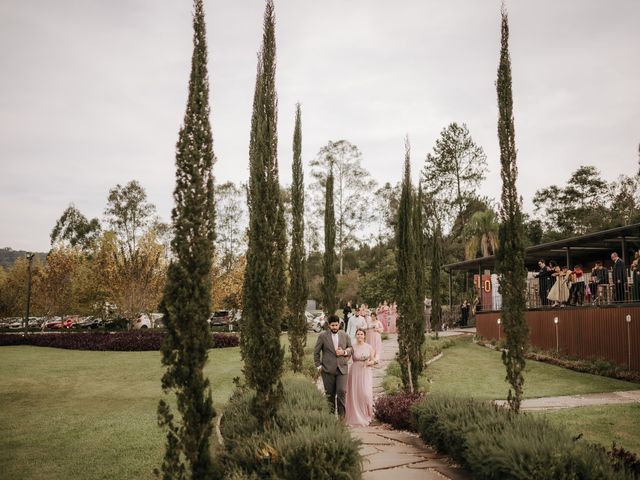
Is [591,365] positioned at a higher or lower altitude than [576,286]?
lower

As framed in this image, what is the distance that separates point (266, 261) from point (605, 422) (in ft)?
24.8

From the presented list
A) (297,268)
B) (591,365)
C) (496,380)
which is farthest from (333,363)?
(591,365)

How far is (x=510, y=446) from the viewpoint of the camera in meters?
5.15

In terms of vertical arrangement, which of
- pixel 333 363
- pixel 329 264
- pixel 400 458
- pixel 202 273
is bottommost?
pixel 400 458

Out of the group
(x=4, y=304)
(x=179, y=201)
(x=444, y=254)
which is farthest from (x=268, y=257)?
(x=4, y=304)

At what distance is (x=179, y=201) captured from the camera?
19.0ft

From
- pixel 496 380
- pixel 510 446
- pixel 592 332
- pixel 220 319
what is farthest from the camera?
pixel 220 319

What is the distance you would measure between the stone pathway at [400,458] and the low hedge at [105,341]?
590 inches

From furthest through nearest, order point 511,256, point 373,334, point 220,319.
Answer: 1. point 220,319
2. point 373,334
3. point 511,256

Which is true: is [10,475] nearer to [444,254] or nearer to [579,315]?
[579,315]

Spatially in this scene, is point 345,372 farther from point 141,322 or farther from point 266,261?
point 141,322

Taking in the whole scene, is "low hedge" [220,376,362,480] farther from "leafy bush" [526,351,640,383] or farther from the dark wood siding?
"leafy bush" [526,351,640,383]

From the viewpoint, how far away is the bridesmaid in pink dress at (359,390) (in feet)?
33.4

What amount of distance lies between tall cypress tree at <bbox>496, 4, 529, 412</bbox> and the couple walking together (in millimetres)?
3007
